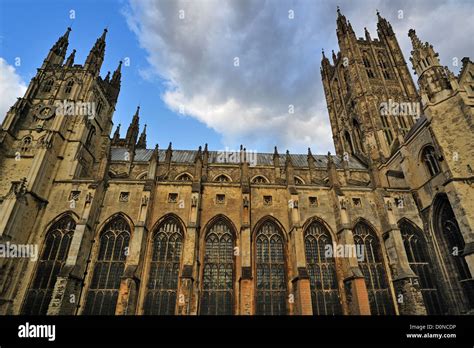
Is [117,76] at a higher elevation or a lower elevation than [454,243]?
higher

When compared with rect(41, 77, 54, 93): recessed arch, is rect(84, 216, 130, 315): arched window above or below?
below

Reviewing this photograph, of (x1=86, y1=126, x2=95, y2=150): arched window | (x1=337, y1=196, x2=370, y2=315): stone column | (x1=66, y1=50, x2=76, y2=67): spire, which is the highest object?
(x1=66, y1=50, x2=76, y2=67): spire

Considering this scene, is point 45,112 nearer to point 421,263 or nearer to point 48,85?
point 48,85

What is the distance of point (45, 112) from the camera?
2608 centimetres

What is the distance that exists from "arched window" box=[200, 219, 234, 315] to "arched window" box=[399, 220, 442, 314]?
13837 millimetres

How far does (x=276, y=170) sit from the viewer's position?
26844mm

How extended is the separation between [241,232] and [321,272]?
22.0 feet

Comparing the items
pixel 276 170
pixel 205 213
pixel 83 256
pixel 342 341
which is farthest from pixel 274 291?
pixel 342 341

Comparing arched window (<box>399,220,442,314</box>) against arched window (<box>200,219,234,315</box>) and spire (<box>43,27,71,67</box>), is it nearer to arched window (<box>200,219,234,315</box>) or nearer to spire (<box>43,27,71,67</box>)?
arched window (<box>200,219,234,315</box>)

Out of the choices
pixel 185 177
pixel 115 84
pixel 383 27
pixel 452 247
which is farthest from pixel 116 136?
pixel 383 27

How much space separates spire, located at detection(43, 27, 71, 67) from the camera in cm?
3070
